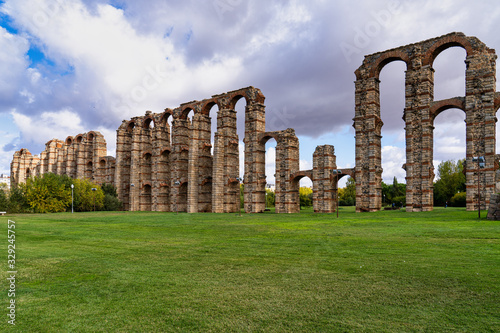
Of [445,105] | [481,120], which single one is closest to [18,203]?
[445,105]

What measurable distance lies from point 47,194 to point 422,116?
45853 millimetres

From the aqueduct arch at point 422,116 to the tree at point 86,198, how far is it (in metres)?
37.3

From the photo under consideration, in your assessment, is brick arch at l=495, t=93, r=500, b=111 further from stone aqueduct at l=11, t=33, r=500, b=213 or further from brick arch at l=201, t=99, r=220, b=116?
brick arch at l=201, t=99, r=220, b=116

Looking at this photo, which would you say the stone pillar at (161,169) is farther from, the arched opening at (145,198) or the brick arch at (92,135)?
the brick arch at (92,135)

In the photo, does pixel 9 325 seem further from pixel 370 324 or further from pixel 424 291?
pixel 424 291

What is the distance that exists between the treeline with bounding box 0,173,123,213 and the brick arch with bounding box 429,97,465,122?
41.4 metres

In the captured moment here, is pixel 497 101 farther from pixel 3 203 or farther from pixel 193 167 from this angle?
pixel 3 203

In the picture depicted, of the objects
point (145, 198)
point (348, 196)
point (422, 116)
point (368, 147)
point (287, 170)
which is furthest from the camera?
point (348, 196)

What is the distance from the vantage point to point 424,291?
6.23m

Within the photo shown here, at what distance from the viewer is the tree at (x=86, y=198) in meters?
49.5

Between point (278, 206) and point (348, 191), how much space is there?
42067 millimetres

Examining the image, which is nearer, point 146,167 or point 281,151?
point 281,151

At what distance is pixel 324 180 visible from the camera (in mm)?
36656

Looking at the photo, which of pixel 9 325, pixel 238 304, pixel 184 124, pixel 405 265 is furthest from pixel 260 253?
pixel 184 124
